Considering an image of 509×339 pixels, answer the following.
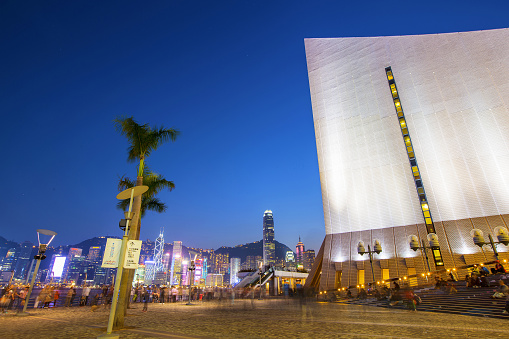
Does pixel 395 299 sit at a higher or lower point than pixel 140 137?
lower

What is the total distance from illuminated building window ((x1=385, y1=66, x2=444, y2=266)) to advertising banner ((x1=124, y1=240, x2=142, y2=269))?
27888 millimetres

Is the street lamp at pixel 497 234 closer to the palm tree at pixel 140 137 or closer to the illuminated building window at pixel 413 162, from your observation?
the illuminated building window at pixel 413 162

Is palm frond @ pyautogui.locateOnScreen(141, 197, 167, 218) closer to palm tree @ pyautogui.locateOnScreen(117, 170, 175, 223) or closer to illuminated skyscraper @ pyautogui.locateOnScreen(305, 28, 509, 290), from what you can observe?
palm tree @ pyautogui.locateOnScreen(117, 170, 175, 223)

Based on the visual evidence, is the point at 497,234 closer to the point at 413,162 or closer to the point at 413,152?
the point at 413,162

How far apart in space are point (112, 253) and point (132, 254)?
1.65 feet

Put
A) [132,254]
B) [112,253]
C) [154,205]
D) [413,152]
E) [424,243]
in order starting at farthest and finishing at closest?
[413,152], [424,243], [154,205], [132,254], [112,253]

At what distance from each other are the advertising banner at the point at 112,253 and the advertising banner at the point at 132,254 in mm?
245

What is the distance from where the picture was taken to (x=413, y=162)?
3017 cm

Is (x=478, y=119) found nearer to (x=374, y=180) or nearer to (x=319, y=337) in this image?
(x=374, y=180)

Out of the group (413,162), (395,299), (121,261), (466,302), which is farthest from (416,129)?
(121,261)

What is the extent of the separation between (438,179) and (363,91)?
14324 millimetres

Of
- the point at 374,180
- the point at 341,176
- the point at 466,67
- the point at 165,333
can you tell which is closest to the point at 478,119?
the point at 466,67

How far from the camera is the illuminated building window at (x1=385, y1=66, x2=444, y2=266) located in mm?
27203

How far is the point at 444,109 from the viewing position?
29.7m
